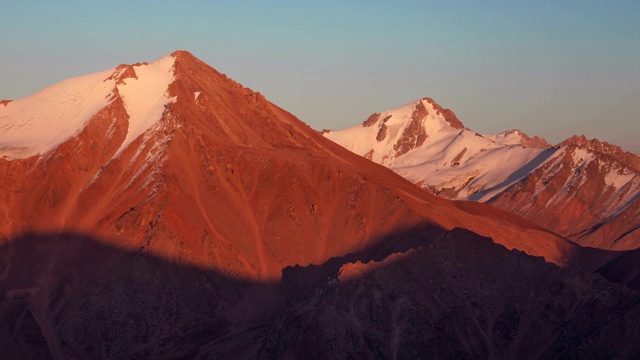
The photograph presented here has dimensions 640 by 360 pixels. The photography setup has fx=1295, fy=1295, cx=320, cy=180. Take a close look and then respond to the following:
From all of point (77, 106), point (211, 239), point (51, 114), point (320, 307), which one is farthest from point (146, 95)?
point (320, 307)

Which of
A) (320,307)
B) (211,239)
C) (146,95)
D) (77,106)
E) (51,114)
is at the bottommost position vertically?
(320,307)

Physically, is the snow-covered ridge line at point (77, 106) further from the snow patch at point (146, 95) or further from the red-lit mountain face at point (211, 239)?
the red-lit mountain face at point (211, 239)

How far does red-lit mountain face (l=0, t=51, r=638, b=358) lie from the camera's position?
367 ft

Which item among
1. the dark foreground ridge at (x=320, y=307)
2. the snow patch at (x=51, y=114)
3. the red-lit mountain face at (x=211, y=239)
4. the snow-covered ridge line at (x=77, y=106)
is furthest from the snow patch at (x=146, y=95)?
the dark foreground ridge at (x=320, y=307)

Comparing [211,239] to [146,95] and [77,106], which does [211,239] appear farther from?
[77,106]

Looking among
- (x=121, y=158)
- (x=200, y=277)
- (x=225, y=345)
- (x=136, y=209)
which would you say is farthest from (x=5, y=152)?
(x=225, y=345)

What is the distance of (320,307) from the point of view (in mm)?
107688

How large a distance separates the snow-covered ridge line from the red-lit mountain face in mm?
311

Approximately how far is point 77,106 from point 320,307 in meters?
70.8

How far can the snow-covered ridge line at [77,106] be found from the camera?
16012cm

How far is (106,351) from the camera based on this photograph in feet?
405

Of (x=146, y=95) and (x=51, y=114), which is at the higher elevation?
(x=146, y=95)

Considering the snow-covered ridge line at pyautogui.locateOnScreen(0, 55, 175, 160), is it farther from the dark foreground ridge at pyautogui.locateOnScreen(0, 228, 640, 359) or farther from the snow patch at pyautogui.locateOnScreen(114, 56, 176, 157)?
the dark foreground ridge at pyautogui.locateOnScreen(0, 228, 640, 359)

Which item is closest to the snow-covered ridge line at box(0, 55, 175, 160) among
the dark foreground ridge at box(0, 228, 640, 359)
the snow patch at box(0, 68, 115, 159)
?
the snow patch at box(0, 68, 115, 159)
